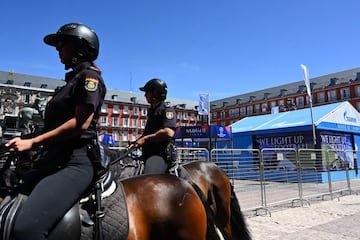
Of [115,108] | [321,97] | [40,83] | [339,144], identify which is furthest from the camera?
[115,108]

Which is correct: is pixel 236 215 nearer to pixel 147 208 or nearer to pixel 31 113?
pixel 147 208

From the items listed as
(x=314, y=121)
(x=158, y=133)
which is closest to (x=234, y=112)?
(x=314, y=121)

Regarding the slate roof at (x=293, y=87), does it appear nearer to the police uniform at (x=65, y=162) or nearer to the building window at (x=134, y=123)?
the building window at (x=134, y=123)

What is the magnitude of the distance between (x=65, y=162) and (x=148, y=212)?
752 mm

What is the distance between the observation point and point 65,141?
77.0 inches

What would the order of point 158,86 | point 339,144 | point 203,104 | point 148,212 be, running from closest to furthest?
point 148,212 < point 158,86 < point 339,144 < point 203,104

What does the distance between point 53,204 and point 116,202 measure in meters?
0.49

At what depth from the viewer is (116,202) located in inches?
83.7

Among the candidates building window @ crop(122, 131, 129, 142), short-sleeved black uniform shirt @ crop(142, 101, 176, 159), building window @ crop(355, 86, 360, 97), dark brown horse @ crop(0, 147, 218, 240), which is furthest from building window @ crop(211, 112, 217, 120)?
dark brown horse @ crop(0, 147, 218, 240)

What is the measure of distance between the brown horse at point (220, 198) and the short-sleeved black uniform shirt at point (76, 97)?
3077mm

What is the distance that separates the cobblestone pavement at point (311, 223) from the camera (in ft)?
19.8

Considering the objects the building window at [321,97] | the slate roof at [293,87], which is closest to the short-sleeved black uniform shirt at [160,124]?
the slate roof at [293,87]

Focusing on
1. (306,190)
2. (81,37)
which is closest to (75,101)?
(81,37)

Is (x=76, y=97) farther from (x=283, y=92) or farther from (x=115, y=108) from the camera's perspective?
(x=283, y=92)
